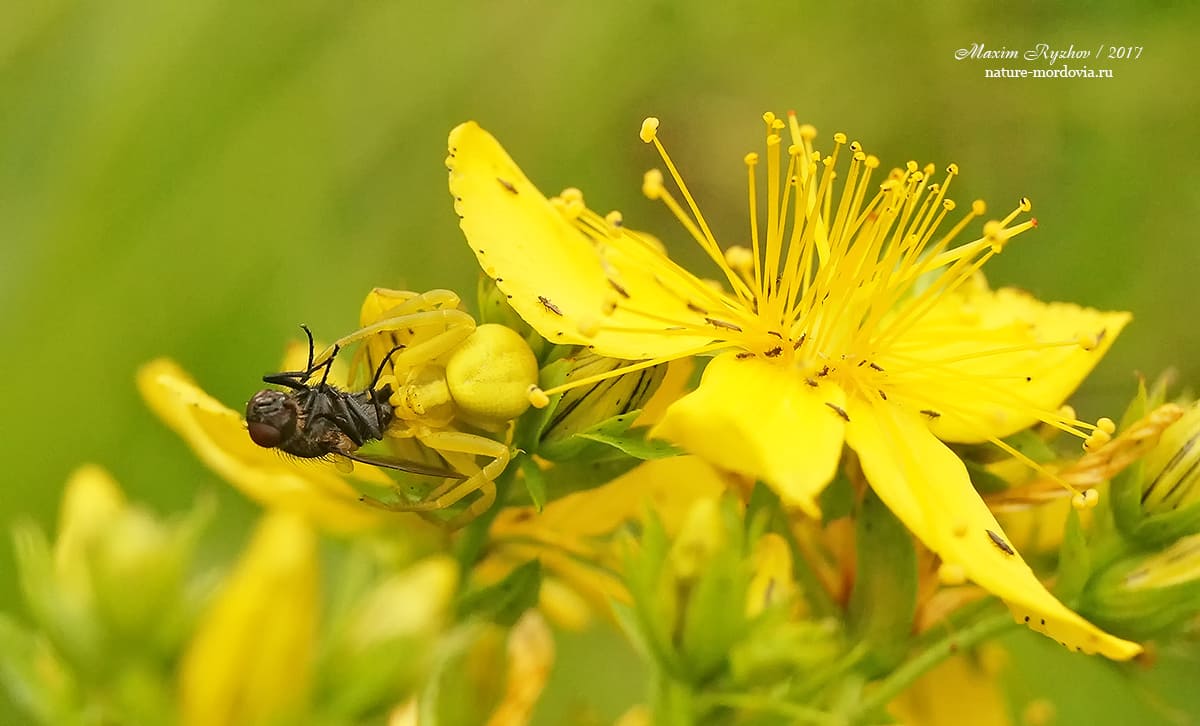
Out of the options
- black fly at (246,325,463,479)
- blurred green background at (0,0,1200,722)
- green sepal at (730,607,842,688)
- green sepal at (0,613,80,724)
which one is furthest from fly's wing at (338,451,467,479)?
blurred green background at (0,0,1200,722)

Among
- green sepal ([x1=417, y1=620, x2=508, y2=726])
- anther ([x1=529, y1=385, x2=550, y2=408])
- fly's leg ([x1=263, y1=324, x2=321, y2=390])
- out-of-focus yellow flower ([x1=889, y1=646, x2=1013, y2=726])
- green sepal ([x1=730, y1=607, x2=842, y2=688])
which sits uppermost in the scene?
anther ([x1=529, y1=385, x2=550, y2=408])

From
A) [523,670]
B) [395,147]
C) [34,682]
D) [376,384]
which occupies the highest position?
[395,147]

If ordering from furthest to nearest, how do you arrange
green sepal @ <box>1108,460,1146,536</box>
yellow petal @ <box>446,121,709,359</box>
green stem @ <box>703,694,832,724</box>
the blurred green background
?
1. the blurred green background
2. green sepal @ <box>1108,460,1146,536</box>
3. yellow petal @ <box>446,121,709,359</box>
4. green stem @ <box>703,694,832,724</box>

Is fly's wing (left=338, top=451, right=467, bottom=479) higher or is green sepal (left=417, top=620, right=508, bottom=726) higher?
fly's wing (left=338, top=451, right=467, bottom=479)

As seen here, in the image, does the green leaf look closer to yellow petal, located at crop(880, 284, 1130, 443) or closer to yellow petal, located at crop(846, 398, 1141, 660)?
yellow petal, located at crop(846, 398, 1141, 660)

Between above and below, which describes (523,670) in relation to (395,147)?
below

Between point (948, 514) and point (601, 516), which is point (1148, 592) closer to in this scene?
point (948, 514)

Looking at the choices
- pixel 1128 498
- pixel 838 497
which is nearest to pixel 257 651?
pixel 838 497
